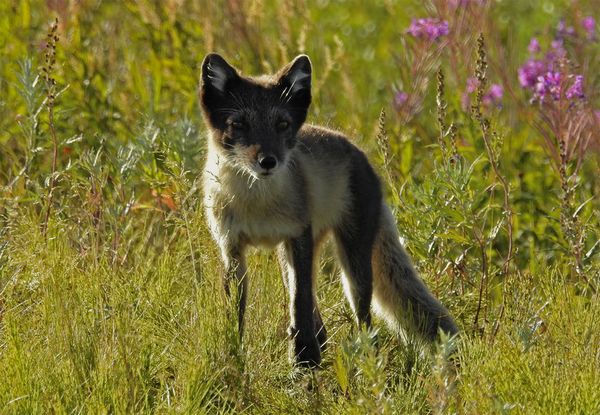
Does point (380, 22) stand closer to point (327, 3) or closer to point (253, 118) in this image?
point (327, 3)

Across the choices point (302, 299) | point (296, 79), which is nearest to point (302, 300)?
point (302, 299)

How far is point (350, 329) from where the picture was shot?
5281 mm

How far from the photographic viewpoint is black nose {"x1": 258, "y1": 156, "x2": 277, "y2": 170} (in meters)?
4.88

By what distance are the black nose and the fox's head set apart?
0.09 meters

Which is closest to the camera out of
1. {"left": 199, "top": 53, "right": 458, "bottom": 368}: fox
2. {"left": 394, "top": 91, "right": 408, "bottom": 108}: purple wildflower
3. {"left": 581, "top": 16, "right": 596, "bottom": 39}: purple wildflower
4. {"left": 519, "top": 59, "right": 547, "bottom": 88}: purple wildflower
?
{"left": 199, "top": 53, "right": 458, "bottom": 368}: fox

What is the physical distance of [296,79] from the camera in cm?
531

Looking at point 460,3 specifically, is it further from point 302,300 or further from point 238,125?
point 302,300

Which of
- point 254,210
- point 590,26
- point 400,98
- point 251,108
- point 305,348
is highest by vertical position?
point 251,108

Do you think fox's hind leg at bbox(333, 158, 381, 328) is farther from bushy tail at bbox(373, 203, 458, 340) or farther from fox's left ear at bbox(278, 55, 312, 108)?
fox's left ear at bbox(278, 55, 312, 108)

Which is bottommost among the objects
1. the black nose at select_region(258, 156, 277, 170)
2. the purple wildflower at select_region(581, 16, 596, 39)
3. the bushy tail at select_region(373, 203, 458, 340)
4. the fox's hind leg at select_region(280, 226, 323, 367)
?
the bushy tail at select_region(373, 203, 458, 340)

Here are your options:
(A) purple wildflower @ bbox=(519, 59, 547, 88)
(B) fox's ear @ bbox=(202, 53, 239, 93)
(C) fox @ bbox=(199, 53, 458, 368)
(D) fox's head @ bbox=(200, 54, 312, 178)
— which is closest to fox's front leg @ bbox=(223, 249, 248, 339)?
(C) fox @ bbox=(199, 53, 458, 368)

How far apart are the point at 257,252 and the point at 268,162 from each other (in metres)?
0.92

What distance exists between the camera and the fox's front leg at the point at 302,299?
4.97m

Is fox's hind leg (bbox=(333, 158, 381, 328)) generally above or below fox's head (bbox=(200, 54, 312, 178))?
below
